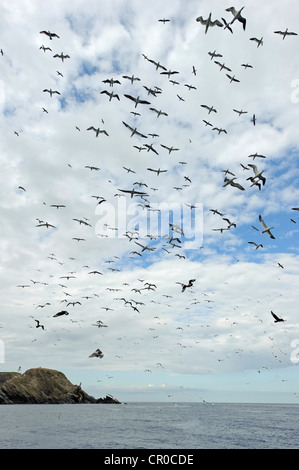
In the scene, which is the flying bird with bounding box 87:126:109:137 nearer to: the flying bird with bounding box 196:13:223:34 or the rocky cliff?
the flying bird with bounding box 196:13:223:34

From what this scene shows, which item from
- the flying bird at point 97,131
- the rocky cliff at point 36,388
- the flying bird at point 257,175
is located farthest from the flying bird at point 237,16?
the rocky cliff at point 36,388

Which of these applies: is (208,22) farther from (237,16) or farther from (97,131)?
(97,131)

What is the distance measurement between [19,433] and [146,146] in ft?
215

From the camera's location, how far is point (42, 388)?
606 ft

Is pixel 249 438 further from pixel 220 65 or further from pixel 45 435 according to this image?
pixel 220 65

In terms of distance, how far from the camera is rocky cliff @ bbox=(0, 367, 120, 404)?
173 metres

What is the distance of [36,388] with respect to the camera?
594 ft

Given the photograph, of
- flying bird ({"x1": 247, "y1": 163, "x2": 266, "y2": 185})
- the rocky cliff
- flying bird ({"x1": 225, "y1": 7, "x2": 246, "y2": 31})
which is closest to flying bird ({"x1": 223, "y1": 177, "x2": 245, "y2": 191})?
flying bird ({"x1": 247, "y1": 163, "x2": 266, "y2": 185})

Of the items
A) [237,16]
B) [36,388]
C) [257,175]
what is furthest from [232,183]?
[36,388]

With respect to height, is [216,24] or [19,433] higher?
[216,24]

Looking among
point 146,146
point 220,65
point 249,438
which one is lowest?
point 249,438

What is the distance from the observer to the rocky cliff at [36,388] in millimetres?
173250
